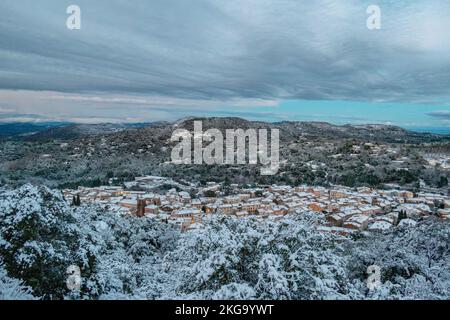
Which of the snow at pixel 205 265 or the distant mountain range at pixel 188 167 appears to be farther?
the distant mountain range at pixel 188 167

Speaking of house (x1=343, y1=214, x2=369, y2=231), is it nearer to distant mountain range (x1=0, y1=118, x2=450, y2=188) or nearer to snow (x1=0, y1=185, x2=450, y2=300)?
snow (x1=0, y1=185, x2=450, y2=300)

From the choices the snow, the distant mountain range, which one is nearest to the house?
the snow

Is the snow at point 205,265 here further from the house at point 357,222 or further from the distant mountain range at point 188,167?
the distant mountain range at point 188,167

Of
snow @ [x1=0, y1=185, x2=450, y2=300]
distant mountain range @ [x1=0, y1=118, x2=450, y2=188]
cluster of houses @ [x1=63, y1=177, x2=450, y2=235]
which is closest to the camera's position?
snow @ [x1=0, y1=185, x2=450, y2=300]

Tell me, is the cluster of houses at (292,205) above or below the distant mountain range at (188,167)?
below

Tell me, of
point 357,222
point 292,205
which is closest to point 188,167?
point 292,205

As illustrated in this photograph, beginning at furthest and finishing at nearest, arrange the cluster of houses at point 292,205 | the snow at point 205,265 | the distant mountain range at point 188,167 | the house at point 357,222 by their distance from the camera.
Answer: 1. the distant mountain range at point 188,167
2. the cluster of houses at point 292,205
3. the house at point 357,222
4. the snow at point 205,265

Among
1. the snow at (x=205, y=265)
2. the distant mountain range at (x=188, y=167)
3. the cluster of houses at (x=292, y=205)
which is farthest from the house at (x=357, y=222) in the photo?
the distant mountain range at (x=188, y=167)
